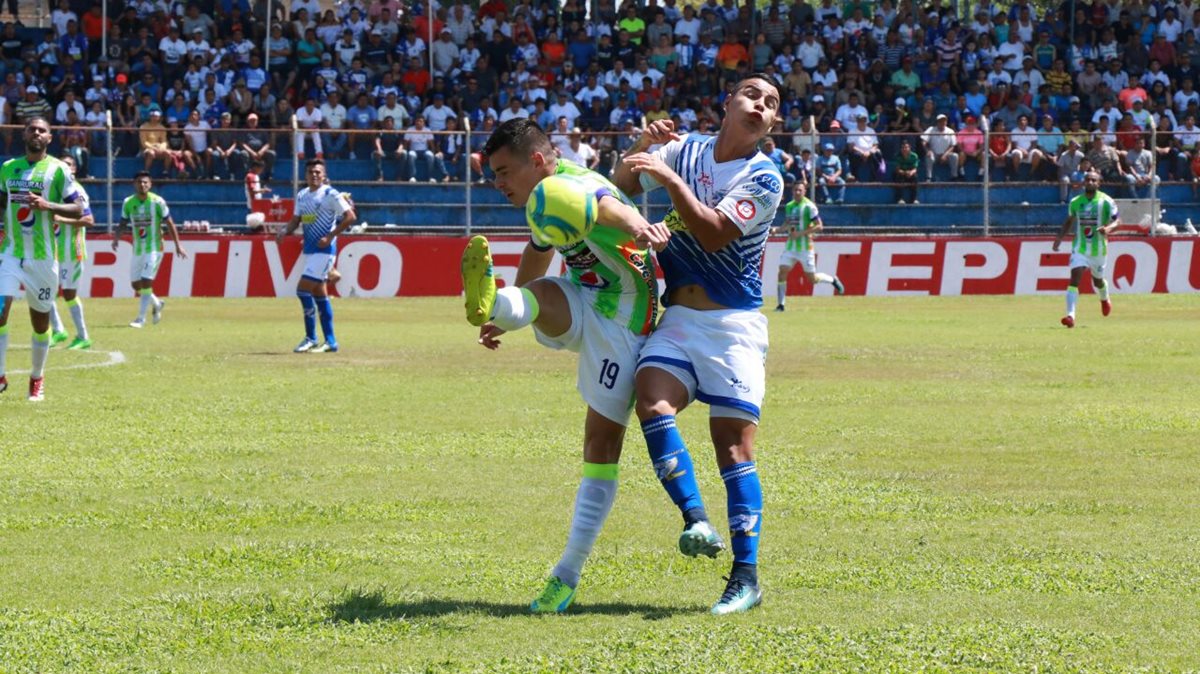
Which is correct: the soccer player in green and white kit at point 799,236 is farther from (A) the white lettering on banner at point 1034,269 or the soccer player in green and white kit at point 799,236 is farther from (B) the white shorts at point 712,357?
(B) the white shorts at point 712,357

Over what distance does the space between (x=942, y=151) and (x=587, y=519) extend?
1146 inches

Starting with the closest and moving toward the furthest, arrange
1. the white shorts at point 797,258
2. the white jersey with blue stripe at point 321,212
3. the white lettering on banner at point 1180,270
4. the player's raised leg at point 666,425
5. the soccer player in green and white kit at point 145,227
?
the player's raised leg at point 666,425
the white jersey with blue stripe at point 321,212
the soccer player in green and white kit at point 145,227
the white shorts at point 797,258
the white lettering on banner at point 1180,270

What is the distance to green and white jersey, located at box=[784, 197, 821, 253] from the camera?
31.4 meters

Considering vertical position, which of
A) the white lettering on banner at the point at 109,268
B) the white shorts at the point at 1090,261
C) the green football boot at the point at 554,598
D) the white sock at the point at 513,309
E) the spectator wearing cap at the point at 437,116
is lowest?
the white lettering on banner at the point at 109,268

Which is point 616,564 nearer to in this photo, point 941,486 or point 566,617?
point 566,617

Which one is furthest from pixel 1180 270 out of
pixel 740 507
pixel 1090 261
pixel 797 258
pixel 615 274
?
pixel 615 274

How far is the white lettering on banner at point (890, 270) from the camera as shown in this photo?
35.0 meters

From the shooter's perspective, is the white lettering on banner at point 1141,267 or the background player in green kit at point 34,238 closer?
the background player in green kit at point 34,238

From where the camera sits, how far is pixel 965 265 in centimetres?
3512

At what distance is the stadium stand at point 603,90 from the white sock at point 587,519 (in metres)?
25.7

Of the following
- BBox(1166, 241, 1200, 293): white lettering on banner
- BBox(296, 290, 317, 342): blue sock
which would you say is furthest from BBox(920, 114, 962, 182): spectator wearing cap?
BBox(296, 290, 317, 342): blue sock

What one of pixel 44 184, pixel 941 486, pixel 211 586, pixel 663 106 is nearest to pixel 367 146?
pixel 663 106

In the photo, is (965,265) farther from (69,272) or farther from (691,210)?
(691,210)

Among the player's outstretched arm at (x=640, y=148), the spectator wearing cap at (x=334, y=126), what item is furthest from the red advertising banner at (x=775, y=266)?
the player's outstretched arm at (x=640, y=148)
